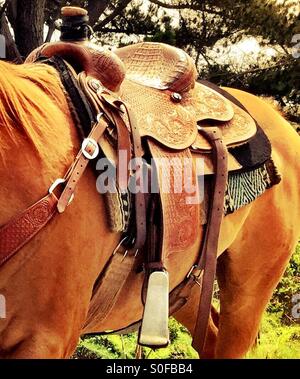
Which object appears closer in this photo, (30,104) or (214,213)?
(30,104)

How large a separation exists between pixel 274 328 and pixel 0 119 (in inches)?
148

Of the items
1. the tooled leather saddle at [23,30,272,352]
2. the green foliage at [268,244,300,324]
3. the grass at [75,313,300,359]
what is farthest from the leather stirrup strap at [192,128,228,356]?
the green foliage at [268,244,300,324]

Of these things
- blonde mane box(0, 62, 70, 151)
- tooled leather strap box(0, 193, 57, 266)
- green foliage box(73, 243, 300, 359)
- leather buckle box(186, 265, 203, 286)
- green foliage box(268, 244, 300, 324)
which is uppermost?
blonde mane box(0, 62, 70, 151)

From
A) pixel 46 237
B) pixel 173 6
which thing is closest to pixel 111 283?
pixel 46 237

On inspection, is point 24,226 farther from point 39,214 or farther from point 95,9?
point 95,9

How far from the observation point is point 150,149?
1.88 metres

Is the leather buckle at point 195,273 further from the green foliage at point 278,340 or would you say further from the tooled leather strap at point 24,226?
the green foliage at point 278,340

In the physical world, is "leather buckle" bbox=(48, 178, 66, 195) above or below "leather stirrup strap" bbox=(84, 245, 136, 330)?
above

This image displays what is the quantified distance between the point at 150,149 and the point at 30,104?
0.41 m

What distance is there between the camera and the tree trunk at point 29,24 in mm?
5809

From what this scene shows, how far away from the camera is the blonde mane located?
1541 mm

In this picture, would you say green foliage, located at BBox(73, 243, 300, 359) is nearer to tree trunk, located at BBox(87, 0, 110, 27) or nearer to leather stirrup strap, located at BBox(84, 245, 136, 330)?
leather stirrup strap, located at BBox(84, 245, 136, 330)

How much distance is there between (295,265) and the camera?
20.5 feet

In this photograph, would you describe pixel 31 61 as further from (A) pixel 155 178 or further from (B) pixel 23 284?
(B) pixel 23 284
